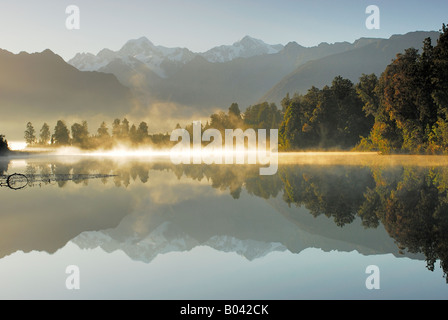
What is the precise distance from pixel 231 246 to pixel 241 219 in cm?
436

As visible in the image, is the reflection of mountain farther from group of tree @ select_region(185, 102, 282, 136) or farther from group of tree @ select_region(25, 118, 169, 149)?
group of tree @ select_region(25, 118, 169, 149)

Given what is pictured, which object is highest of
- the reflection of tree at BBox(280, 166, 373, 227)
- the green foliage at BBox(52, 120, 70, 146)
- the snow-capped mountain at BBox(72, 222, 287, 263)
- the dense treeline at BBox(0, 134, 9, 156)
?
the green foliage at BBox(52, 120, 70, 146)

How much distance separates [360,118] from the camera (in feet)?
318

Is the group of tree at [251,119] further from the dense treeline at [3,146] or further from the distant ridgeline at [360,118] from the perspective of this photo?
the dense treeline at [3,146]

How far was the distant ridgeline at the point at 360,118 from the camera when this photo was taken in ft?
190

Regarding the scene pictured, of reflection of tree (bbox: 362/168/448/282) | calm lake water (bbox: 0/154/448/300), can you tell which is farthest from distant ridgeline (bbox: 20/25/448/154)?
calm lake water (bbox: 0/154/448/300)

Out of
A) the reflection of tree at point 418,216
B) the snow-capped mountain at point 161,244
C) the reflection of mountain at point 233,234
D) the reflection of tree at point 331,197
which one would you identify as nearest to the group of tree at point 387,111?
the reflection of tree at point 331,197

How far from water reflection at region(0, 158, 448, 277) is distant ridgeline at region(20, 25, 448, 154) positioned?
36.9 metres

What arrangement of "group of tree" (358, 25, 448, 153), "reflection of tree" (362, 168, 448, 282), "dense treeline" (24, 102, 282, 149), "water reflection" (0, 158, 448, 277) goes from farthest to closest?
"dense treeline" (24, 102, 282, 149) → "group of tree" (358, 25, 448, 153) → "water reflection" (0, 158, 448, 277) → "reflection of tree" (362, 168, 448, 282)

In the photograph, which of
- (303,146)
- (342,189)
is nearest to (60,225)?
(342,189)

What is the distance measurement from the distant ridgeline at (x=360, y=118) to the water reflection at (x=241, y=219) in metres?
36.9

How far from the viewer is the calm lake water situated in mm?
8281
